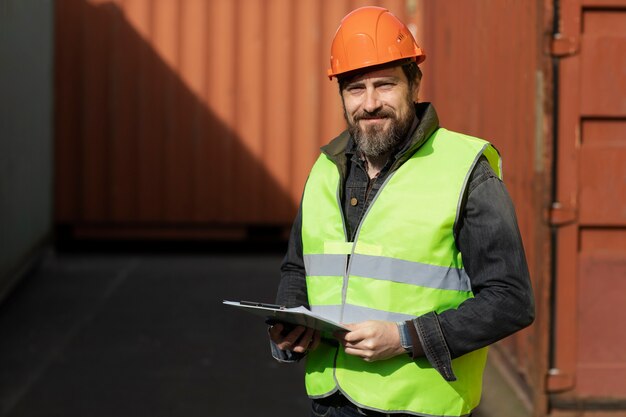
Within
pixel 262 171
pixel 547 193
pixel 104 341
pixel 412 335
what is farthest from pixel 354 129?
pixel 262 171

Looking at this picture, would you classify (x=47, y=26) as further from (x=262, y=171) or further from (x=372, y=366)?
(x=372, y=366)

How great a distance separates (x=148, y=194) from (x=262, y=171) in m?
Answer: 1.14

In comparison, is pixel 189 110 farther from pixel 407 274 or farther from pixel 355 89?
pixel 407 274

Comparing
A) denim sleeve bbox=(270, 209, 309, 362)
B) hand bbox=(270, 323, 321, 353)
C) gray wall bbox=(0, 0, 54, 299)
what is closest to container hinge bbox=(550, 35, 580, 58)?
denim sleeve bbox=(270, 209, 309, 362)

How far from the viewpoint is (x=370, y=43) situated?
109 inches

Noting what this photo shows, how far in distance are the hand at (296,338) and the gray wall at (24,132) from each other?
5.89 m

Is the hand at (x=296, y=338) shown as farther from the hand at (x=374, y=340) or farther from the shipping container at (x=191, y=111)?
the shipping container at (x=191, y=111)

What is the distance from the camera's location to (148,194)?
11.0 metres

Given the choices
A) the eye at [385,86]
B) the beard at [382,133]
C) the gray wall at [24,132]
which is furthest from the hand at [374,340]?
the gray wall at [24,132]

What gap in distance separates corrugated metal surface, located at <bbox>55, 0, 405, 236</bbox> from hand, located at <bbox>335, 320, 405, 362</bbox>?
8398 millimetres

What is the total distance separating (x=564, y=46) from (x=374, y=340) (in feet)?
9.99

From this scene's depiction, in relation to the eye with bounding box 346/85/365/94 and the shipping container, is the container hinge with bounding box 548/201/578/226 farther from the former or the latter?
the shipping container

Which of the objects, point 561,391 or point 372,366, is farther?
point 561,391

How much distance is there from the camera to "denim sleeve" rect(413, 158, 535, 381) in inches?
101
